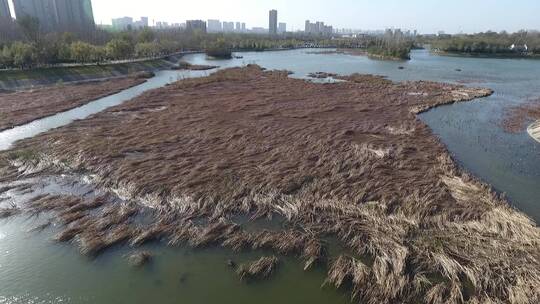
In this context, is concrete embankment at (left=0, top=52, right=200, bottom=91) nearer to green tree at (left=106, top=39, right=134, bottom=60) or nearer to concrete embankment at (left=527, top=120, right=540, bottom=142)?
green tree at (left=106, top=39, right=134, bottom=60)

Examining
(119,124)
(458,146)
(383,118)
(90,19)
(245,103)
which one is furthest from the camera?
(90,19)

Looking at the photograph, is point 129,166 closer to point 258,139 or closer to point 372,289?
point 258,139

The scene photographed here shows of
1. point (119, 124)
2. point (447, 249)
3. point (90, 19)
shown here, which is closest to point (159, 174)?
point (119, 124)

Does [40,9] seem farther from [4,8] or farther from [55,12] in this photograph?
[4,8]

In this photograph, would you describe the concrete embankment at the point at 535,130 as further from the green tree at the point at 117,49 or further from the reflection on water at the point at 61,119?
the green tree at the point at 117,49

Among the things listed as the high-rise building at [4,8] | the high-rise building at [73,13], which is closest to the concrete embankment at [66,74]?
the high-rise building at [73,13]
